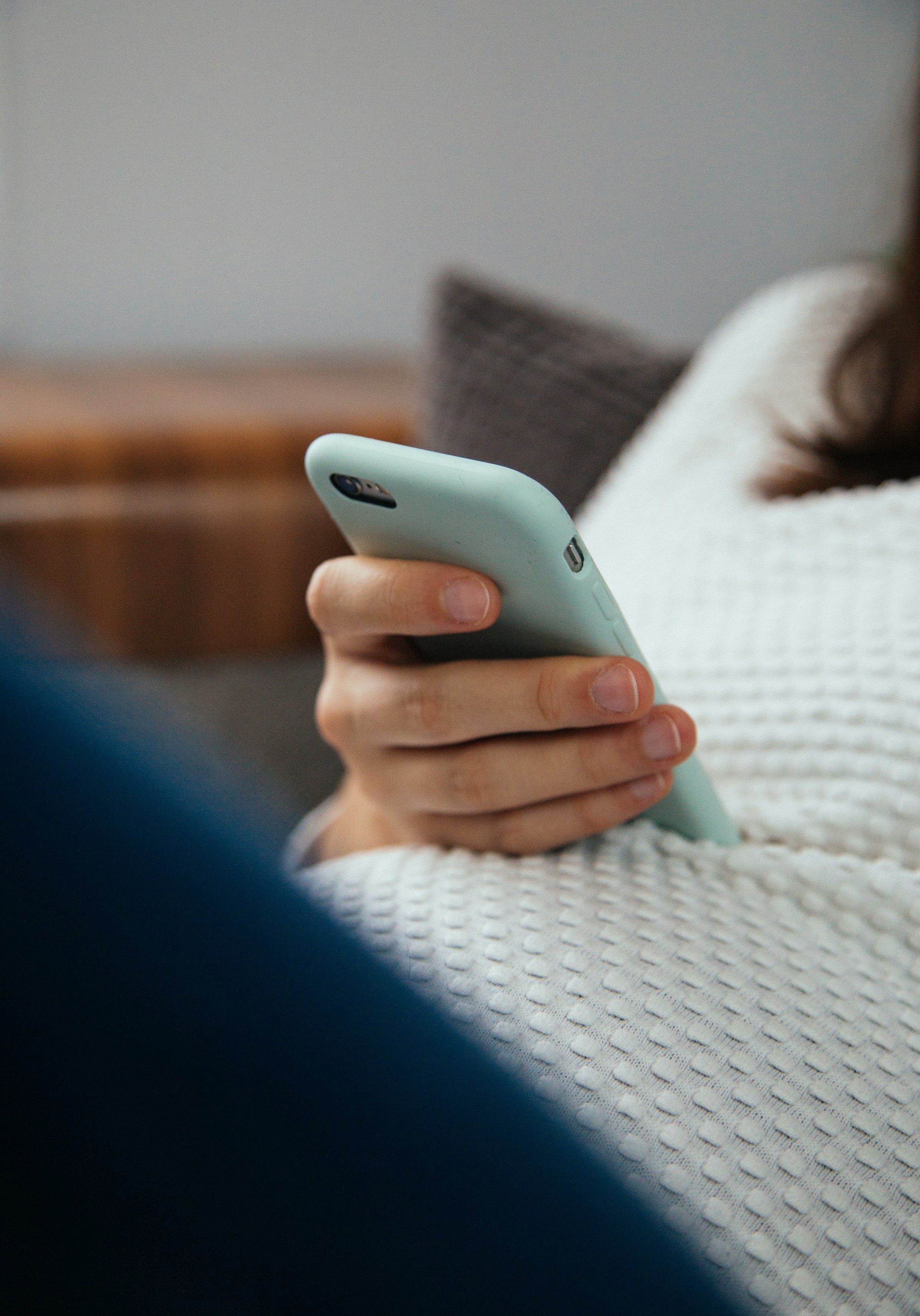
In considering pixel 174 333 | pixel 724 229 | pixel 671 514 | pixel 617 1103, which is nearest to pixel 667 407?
pixel 671 514

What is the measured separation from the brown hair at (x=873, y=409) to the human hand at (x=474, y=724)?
0.15 metres

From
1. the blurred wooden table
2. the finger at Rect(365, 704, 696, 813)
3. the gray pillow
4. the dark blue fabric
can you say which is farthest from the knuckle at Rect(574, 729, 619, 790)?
the blurred wooden table

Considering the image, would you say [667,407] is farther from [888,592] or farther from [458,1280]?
[458,1280]

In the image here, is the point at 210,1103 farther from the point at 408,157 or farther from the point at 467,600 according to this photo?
the point at 408,157

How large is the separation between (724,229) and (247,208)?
60 centimetres

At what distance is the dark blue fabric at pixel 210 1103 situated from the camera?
9 centimetres

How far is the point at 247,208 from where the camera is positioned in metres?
1.04

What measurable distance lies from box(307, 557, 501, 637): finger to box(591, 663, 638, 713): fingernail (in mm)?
28

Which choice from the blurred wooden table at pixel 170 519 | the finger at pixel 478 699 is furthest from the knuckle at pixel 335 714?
the blurred wooden table at pixel 170 519

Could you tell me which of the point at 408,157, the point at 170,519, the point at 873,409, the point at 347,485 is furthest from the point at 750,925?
the point at 408,157

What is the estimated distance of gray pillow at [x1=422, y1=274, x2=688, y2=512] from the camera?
46 cm

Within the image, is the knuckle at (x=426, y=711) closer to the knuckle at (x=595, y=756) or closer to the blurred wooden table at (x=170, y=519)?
the knuckle at (x=595, y=756)

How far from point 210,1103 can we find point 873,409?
361mm

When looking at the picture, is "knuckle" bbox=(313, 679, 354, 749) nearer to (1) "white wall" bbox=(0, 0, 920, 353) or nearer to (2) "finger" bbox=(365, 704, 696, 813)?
(2) "finger" bbox=(365, 704, 696, 813)
